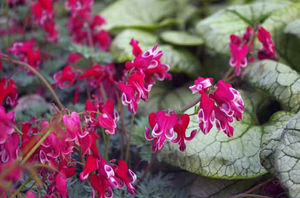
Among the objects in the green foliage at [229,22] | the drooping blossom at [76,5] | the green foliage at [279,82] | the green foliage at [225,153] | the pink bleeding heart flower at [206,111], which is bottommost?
the green foliage at [225,153]

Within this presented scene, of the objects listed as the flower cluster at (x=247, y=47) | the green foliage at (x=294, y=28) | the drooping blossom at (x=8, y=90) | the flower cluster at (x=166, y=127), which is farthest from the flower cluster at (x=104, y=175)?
the green foliage at (x=294, y=28)

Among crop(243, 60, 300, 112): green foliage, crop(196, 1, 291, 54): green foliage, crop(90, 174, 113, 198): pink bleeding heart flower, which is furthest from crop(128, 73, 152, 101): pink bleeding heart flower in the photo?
crop(196, 1, 291, 54): green foliage

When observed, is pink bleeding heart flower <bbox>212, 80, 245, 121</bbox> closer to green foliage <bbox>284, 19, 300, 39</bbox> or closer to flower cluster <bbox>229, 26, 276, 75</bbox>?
flower cluster <bbox>229, 26, 276, 75</bbox>

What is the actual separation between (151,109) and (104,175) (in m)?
0.83

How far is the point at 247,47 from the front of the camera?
4.59 ft

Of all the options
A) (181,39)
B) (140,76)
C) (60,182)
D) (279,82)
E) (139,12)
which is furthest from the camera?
(139,12)

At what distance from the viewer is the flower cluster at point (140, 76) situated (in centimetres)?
104

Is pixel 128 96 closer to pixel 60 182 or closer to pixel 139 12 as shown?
pixel 60 182

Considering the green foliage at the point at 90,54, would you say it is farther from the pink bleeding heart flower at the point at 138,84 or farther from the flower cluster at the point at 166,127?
the flower cluster at the point at 166,127

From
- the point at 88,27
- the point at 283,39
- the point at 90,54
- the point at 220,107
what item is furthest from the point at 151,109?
the point at 220,107

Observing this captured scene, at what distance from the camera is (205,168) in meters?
1.23

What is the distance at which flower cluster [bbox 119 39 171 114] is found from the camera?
104cm

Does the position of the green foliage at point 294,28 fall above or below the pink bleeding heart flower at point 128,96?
below

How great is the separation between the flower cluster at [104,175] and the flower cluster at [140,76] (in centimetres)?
16
